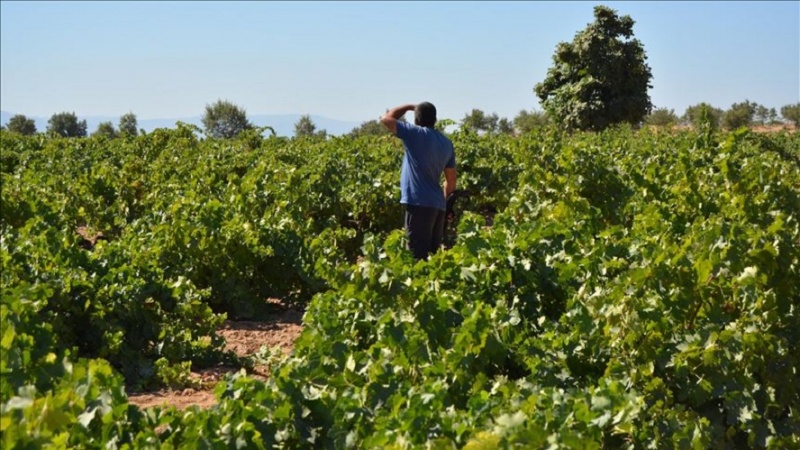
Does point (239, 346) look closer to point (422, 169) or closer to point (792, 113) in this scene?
point (422, 169)

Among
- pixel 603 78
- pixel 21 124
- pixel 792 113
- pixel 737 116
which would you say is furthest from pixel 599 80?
pixel 792 113

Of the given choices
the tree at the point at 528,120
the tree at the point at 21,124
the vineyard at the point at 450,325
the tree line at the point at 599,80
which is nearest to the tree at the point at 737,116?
the tree at the point at 528,120

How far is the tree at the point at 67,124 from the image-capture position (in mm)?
88875

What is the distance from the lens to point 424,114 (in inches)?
317

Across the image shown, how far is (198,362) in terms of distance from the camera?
6.84m

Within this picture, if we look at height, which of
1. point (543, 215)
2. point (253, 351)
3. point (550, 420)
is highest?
point (543, 215)

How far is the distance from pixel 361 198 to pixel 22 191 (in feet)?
12.0

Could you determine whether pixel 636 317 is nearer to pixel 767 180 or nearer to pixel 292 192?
pixel 767 180

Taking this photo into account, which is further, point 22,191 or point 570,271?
point 22,191

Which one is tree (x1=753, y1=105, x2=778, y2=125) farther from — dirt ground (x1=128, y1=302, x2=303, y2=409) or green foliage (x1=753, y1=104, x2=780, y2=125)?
dirt ground (x1=128, y1=302, x2=303, y2=409)

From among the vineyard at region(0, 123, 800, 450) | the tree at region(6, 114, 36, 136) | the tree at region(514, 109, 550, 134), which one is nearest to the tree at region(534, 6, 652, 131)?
the tree at region(514, 109, 550, 134)

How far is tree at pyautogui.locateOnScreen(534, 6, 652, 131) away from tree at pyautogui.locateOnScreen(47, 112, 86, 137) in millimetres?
53344

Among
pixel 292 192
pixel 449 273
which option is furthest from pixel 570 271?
pixel 292 192

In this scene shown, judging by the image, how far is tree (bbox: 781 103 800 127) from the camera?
303 feet
